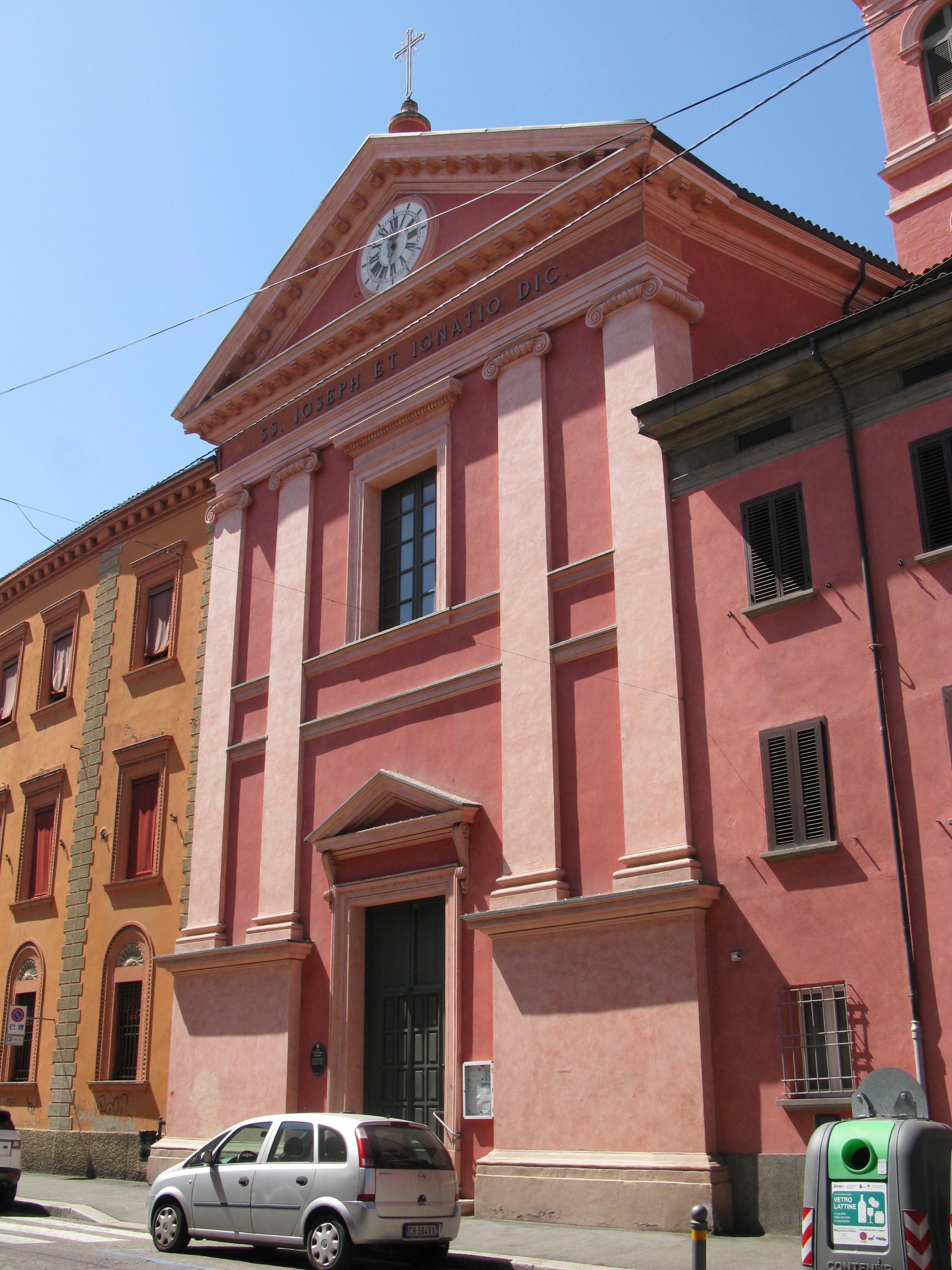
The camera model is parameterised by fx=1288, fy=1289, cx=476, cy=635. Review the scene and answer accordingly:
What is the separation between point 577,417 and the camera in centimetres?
1647

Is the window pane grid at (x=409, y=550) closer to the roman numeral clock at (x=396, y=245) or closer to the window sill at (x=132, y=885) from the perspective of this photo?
the roman numeral clock at (x=396, y=245)

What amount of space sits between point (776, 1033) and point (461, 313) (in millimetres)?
10963

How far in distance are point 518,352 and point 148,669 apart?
1014 cm

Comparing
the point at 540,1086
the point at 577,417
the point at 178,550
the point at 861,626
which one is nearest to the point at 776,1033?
the point at 540,1086

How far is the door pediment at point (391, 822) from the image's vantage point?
16109 mm

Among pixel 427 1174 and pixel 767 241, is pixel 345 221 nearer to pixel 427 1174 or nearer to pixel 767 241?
pixel 767 241

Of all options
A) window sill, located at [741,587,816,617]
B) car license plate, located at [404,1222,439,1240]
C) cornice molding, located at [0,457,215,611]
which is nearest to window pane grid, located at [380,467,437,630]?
cornice molding, located at [0,457,215,611]

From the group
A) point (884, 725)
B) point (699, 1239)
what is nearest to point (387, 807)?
point (884, 725)

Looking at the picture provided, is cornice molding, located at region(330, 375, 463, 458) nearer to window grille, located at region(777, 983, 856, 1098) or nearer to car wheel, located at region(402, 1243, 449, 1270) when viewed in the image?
window grille, located at region(777, 983, 856, 1098)

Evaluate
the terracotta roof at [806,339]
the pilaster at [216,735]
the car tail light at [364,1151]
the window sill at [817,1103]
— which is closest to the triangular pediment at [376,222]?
the pilaster at [216,735]

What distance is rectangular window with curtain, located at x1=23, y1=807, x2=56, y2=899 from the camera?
2553 centimetres

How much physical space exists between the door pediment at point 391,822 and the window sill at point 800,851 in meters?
4.43

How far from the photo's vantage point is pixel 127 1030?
2191 cm

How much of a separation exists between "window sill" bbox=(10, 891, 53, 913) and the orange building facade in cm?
3
